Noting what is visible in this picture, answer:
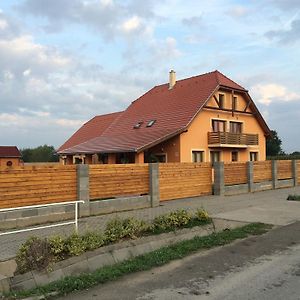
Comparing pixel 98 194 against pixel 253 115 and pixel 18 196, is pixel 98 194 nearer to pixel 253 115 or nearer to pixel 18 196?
pixel 18 196

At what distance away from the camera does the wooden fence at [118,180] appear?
46.2ft

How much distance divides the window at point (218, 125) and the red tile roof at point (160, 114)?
278 centimetres

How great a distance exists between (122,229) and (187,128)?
2295 centimetres

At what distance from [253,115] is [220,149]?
245 inches

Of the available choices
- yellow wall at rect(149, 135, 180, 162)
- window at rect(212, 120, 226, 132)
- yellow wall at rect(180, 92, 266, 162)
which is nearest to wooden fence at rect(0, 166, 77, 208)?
yellow wall at rect(149, 135, 180, 162)

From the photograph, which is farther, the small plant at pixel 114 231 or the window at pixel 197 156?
the window at pixel 197 156

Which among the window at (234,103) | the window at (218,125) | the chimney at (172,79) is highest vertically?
the chimney at (172,79)

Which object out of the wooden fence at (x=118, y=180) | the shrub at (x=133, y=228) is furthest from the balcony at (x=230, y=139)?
the shrub at (x=133, y=228)

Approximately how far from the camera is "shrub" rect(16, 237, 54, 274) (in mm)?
6638

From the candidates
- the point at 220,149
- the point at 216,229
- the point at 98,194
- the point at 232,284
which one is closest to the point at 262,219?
the point at 216,229

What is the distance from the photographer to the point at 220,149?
35.0 metres

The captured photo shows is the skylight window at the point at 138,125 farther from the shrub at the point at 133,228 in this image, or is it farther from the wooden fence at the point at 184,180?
the shrub at the point at 133,228

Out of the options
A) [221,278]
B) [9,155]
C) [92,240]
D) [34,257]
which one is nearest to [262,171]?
[92,240]

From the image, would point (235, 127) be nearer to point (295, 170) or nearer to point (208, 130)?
point (208, 130)
